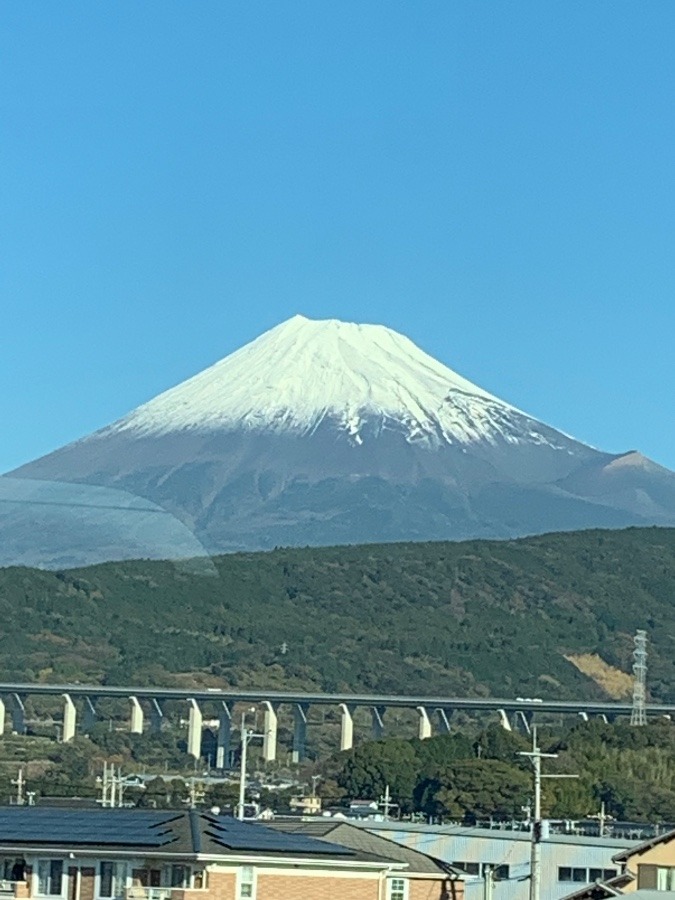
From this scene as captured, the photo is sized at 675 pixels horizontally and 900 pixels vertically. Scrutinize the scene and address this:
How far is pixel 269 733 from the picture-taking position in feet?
508

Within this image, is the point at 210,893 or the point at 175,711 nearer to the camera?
the point at 210,893

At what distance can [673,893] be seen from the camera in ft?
145

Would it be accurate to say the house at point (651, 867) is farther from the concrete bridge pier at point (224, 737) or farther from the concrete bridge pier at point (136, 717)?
the concrete bridge pier at point (136, 717)

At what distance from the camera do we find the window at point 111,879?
45938 mm

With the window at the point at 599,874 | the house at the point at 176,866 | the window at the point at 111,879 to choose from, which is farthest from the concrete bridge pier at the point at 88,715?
the window at the point at 111,879

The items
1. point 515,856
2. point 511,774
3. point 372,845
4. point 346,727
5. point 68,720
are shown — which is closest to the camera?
point 372,845

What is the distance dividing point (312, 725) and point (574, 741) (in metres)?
64.1

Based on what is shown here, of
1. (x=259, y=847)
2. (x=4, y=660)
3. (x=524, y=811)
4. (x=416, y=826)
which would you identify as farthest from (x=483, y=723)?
(x=259, y=847)

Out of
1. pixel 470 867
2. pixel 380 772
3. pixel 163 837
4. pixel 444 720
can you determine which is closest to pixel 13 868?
pixel 163 837

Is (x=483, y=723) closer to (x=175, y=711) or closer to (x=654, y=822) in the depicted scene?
(x=175, y=711)

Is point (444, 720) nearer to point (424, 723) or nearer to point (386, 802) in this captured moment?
point (424, 723)

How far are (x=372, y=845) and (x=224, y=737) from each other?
108721mm

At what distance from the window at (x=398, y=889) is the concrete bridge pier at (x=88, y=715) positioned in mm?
116557

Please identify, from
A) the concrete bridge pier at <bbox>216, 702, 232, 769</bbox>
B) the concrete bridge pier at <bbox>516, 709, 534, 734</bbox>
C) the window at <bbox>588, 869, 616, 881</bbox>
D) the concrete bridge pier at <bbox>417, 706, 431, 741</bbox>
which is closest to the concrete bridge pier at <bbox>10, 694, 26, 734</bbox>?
the concrete bridge pier at <bbox>216, 702, 232, 769</bbox>
